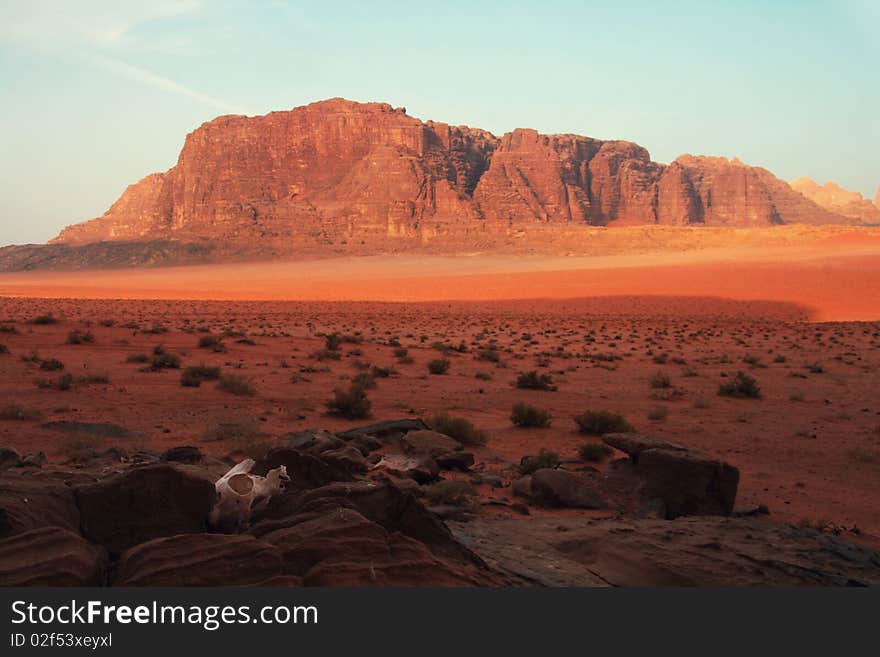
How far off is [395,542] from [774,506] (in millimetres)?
5648

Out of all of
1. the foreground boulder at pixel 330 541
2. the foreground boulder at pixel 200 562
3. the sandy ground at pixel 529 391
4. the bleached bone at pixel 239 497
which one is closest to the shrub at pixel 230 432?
the sandy ground at pixel 529 391

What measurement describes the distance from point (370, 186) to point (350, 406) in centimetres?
14091

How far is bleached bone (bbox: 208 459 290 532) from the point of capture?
5062mm

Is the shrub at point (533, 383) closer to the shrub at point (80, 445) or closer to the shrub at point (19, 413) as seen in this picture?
the shrub at point (80, 445)

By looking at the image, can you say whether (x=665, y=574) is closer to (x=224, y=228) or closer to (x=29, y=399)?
(x=29, y=399)

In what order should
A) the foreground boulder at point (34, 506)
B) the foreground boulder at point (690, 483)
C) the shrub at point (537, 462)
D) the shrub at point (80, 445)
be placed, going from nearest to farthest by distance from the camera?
the foreground boulder at point (34, 506) → the foreground boulder at point (690, 483) → the shrub at point (80, 445) → the shrub at point (537, 462)

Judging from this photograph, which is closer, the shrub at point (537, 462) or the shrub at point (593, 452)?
the shrub at point (537, 462)

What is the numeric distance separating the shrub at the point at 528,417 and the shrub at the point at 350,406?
2.60 m

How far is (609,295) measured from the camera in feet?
198

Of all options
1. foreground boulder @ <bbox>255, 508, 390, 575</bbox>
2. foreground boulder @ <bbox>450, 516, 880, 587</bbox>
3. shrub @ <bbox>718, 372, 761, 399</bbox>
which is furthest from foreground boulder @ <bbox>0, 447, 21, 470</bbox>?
shrub @ <bbox>718, 372, 761, 399</bbox>

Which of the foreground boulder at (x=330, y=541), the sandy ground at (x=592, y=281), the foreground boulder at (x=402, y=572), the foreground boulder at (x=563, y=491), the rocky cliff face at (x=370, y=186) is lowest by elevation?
the foreground boulder at (x=563, y=491)

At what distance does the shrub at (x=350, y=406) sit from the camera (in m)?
12.7

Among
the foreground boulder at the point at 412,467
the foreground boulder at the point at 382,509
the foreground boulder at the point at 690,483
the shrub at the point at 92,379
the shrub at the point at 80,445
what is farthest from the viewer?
the shrub at the point at 92,379

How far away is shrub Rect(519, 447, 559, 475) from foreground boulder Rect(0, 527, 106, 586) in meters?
5.85
